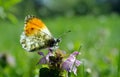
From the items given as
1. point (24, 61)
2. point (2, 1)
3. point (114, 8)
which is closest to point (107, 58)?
point (24, 61)

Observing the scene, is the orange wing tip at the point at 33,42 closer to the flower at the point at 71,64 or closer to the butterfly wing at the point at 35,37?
the butterfly wing at the point at 35,37

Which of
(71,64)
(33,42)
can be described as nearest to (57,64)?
(71,64)

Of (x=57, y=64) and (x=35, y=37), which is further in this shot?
(x=57, y=64)

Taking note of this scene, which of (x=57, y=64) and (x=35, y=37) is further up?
(x=35, y=37)

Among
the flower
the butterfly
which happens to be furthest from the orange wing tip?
the flower

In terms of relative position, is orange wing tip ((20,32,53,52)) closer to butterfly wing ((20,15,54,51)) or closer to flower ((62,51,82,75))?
butterfly wing ((20,15,54,51))

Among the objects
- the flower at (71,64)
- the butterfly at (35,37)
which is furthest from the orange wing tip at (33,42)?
the flower at (71,64)

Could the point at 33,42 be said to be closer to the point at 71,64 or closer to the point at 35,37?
the point at 35,37

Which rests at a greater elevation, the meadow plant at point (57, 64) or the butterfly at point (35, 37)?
the butterfly at point (35, 37)
